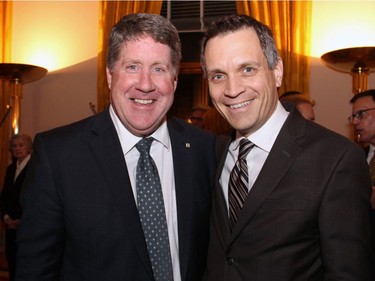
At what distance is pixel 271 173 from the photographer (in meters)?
1.44

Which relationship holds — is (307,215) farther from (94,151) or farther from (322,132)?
(94,151)

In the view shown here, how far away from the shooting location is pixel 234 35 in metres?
1.55

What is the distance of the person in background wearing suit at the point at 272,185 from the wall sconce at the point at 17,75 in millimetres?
4367

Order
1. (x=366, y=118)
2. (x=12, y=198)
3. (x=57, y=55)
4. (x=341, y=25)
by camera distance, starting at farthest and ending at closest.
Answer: (x=57, y=55), (x=341, y=25), (x=12, y=198), (x=366, y=118)

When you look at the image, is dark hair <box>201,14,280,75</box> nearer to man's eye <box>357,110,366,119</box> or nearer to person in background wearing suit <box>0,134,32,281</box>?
man's eye <box>357,110,366,119</box>

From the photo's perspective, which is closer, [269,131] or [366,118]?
[269,131]

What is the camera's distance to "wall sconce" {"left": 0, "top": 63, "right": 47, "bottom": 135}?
5.41m

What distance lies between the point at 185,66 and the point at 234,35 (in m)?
4.82

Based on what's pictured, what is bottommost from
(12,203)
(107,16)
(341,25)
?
(12,203)

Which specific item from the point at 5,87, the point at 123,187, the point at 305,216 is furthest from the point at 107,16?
the point at 305,216

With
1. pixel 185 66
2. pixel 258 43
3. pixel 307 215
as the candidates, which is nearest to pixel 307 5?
pixel 185 66

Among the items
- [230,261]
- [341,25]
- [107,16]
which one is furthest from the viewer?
[107,16]

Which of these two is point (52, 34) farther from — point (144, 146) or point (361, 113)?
point (144, 146)

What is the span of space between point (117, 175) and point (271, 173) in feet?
1.78
